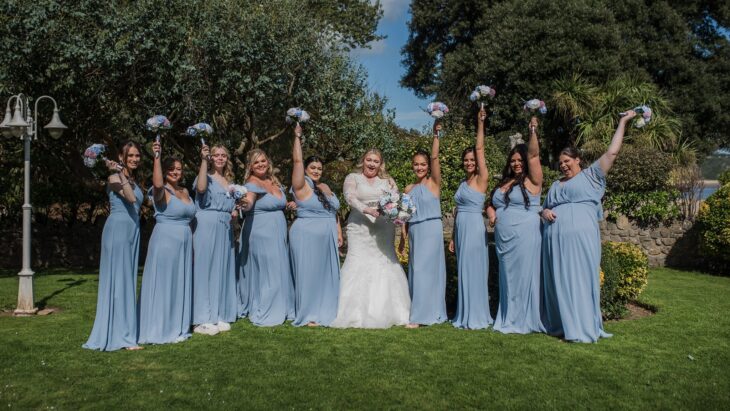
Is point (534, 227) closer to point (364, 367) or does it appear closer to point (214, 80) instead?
point (364, 367)

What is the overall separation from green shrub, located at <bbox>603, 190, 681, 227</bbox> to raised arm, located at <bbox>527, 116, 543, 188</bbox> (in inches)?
361

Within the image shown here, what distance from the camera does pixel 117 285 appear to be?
6781mm

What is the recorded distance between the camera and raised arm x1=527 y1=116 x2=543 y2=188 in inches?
284

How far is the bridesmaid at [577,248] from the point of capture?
709 centimetres

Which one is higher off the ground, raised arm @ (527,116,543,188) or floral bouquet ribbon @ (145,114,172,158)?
floral bouquet ribbon @ (145,114,172,158)

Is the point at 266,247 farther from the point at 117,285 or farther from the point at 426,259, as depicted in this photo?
the point at 426,259

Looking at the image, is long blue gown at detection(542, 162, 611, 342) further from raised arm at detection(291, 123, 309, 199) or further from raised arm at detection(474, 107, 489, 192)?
raised arm at detection(291, 123, 309, 199)

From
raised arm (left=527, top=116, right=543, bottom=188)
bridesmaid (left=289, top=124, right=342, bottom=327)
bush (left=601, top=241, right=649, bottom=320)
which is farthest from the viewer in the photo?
bush (left=601, top=241, right=649, bottom=320)

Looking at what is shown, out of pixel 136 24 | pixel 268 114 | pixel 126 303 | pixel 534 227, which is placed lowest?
pixel 126 303

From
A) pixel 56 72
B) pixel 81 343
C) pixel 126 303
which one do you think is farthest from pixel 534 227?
pixel 56 72

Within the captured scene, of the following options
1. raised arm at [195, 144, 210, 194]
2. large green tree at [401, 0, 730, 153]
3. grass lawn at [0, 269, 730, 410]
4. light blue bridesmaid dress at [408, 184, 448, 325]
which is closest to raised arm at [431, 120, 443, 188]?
light blue bridesmaid dress at [408, 184, 448, 325]

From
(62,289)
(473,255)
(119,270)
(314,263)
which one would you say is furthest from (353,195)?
(62,289)

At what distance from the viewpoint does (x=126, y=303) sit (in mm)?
6859

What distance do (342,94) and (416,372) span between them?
7884 mm
